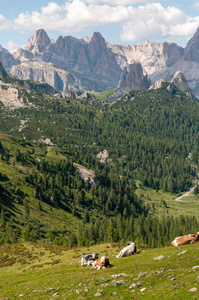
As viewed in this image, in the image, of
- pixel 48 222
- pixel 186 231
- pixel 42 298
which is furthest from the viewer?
pixel 48 222

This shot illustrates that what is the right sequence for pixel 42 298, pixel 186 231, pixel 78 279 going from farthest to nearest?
1. pixel 186 231
2. pixel 78 279
3. pixel 42 298

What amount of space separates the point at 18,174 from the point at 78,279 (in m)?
170

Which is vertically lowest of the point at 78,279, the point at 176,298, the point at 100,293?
the point at 78,279

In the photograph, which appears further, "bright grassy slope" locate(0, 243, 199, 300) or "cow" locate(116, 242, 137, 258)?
"cow" locate(116, 242, 137, 258)

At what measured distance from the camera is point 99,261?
46.9m

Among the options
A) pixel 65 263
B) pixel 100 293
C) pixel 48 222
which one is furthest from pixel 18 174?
pixel 100 293

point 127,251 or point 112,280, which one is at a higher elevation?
point 112,280

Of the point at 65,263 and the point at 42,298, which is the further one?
the point at 65,263

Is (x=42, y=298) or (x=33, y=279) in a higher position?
(x=42, y=298)

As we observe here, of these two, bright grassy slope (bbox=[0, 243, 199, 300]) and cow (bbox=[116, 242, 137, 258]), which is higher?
bright grassy slope (bbox=[0, 243, 199, 300])

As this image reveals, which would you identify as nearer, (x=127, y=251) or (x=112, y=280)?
(x=112, y=280)

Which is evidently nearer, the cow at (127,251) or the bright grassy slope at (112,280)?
the bright grassy slope at (112,280)

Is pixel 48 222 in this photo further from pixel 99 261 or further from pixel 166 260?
pixel 166 260

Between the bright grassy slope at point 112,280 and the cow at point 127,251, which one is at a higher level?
the bright grassy slope at point 112,280
